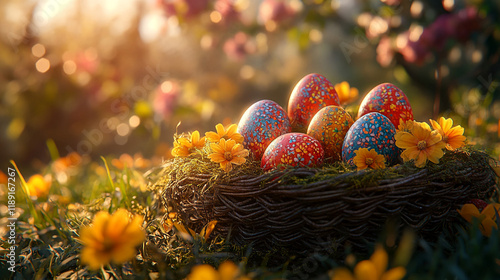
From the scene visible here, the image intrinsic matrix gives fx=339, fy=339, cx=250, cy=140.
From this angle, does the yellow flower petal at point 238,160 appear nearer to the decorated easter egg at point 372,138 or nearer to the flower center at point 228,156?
the flower center at point 228,156

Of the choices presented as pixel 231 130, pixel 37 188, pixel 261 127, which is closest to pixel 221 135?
pixel 231 130

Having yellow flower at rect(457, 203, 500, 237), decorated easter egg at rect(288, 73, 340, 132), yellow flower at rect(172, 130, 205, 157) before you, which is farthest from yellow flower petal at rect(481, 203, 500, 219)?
Result: yellow flower at rect(172, 130, 205, 157)

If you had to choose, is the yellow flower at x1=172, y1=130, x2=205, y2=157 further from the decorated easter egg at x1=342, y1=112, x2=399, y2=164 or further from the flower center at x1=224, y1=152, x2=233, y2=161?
the decorated easter egg at x1=342, y1=112, x2=399, y2=164

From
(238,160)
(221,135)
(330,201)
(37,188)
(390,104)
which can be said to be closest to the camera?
(330,201)

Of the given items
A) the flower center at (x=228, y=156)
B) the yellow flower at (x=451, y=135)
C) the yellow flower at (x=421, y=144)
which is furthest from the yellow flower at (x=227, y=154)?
the yellow flower at (x=451, y=135)

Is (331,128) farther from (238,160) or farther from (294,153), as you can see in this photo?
(238,160)

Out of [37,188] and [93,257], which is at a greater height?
[93,257]
